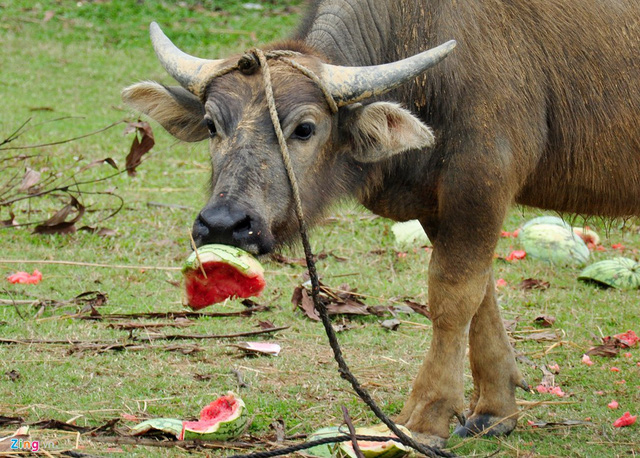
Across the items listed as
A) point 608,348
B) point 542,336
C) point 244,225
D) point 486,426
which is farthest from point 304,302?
point 244,225

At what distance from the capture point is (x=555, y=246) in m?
7.79

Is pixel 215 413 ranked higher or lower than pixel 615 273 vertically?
higher

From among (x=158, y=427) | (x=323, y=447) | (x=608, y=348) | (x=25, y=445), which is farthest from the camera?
(x=608, y=348)

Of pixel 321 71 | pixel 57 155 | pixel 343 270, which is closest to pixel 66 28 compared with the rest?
pixel 57 155

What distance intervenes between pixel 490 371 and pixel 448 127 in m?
1.42

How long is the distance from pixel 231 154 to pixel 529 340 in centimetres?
309

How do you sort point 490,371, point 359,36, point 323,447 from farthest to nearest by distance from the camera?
point 490,371, point 359,36, point 323,447

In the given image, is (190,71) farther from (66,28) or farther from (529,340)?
(66,28)

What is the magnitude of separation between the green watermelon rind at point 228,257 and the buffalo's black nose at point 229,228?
0.04 m

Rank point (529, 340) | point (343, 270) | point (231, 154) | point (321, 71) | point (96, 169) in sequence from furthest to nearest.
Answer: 1. point (96, 169)
2. point (343, 270)
3. point (529, 340)
4. point (321, 71)
5. point (231, 154)

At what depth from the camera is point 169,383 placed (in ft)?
16.4

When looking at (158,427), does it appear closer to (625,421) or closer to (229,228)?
(229,228)

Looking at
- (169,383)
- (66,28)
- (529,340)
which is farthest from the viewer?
(66,28)

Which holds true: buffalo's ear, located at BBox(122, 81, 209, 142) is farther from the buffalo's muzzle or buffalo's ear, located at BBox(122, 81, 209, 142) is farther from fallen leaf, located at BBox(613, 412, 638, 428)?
fallen leaf, located at BBox(613, 412, 638, 428)
